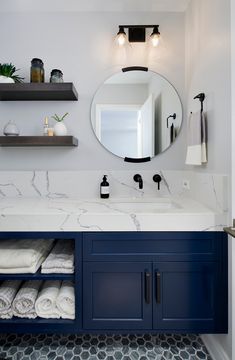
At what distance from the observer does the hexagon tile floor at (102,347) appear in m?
1.47

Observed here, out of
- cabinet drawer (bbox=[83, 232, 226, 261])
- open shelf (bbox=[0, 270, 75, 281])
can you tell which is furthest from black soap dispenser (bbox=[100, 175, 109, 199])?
open shelf (bbox=[0, 270, 75, 281])

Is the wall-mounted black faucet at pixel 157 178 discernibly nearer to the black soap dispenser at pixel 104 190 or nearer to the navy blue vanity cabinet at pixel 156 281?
the black soap dispenser at pixel 104 190

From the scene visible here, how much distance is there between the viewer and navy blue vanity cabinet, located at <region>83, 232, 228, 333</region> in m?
1.36

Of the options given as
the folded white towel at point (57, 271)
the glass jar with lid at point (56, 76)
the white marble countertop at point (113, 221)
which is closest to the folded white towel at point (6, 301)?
the folded white towel at point (57, 271)

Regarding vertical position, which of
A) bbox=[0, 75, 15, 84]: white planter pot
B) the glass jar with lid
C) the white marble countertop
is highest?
the glass jar with lid

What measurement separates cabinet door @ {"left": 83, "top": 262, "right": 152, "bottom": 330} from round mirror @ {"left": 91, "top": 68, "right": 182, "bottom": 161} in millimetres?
964

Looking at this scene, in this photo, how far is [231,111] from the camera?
4.14 feet

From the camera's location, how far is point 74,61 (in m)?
1.98

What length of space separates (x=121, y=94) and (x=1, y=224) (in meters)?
1.36

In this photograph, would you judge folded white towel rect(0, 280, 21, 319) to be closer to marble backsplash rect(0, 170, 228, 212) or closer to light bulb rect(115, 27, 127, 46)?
marble backsplash rect(0, 170, 228, 212)

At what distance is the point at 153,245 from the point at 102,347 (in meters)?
0.79

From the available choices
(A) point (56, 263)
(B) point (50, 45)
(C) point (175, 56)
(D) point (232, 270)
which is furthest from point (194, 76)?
(A) point (56, 263)

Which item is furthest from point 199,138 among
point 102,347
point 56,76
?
point 102,347

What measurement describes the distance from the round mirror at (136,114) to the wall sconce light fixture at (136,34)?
8.6 inches
